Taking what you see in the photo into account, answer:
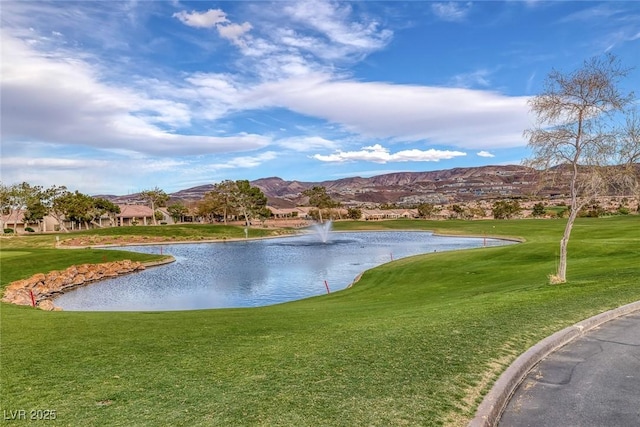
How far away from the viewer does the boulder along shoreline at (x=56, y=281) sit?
25322 millimetres

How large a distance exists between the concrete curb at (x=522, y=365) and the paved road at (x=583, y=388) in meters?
0.10

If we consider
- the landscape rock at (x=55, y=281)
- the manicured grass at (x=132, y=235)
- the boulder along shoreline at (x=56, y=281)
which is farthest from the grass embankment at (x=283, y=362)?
the manicured grass at (x=132, y=235)

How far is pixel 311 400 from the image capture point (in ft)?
19.8

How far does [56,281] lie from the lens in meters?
33.1

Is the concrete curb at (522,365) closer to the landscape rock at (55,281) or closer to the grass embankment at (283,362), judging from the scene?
the grass embankment at (283,362)

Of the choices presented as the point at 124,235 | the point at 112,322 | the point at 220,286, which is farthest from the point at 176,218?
the point at 112,322

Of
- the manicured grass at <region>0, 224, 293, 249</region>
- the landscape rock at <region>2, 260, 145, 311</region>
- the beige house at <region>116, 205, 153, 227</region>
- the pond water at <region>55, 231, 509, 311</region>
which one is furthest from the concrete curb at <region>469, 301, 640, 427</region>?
the beige house at <region>116, 205, 153, 227</region>

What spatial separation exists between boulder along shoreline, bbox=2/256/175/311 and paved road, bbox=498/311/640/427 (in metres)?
22.2

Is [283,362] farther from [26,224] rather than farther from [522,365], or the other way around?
[26,224]

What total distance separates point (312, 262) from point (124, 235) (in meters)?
50.9

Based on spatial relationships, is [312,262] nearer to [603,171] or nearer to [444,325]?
[603,171]

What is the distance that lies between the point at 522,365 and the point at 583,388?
0.95 meters

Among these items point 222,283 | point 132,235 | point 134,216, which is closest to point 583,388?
point 222,283

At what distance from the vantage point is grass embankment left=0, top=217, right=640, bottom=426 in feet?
19.1
